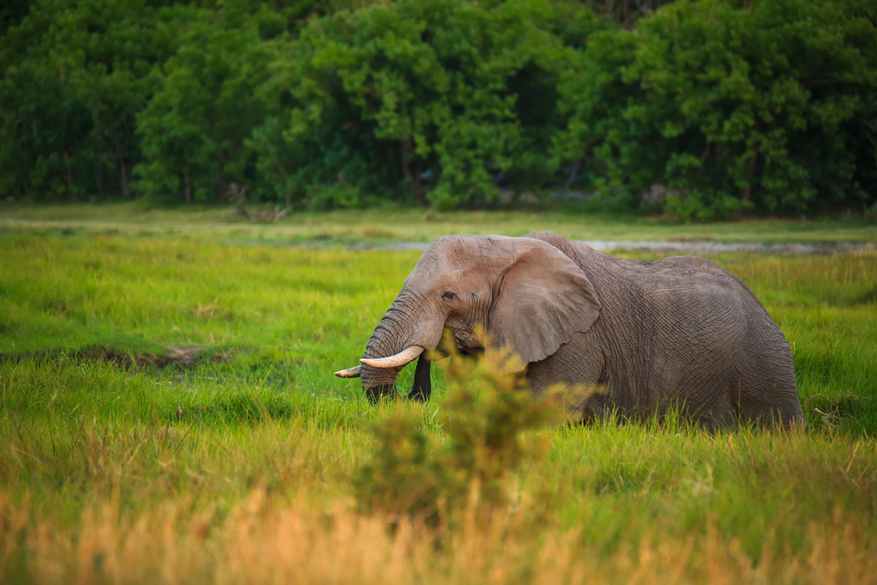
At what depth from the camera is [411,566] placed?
91.3 inches

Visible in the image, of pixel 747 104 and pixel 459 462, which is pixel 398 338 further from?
pixel 747 104

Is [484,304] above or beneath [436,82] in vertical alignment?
beneath

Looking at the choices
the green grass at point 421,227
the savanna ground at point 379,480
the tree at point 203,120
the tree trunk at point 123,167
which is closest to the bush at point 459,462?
the savanna ground at point 379,480

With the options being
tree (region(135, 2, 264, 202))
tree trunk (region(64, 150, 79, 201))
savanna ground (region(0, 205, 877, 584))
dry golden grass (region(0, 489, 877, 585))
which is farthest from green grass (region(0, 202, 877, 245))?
dry golden grass (region(0, 489, 877, 585))

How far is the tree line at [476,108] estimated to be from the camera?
2205cm

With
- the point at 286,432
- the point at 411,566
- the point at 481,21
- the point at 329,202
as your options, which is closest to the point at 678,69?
the point at 481,21

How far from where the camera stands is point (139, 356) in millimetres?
7242

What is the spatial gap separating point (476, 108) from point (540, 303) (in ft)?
85.4

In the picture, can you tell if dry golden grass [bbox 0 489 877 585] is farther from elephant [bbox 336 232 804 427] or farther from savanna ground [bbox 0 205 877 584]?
elephant [bbox 336 232 804 427]

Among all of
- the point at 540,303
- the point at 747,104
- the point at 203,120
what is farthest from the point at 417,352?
the point at 203,120

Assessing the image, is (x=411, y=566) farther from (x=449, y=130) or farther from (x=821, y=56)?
(x=449, y=130)

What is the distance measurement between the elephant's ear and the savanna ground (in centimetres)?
50

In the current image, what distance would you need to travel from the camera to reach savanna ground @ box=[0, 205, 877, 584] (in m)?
2.34

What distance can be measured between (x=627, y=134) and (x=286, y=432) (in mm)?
23844
